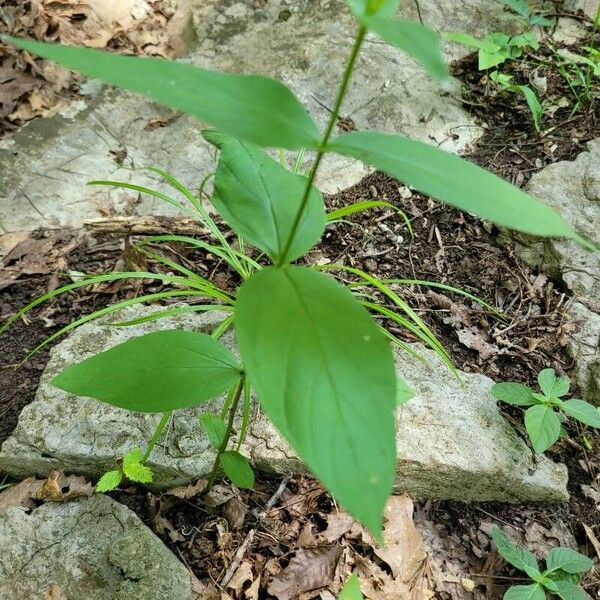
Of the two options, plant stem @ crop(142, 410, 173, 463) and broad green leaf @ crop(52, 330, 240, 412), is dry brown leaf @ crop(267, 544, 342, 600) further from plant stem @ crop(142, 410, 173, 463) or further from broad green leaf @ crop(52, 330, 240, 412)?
broad green leaf @ crop(52, 330, 240, 412)

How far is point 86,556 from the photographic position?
1.60m

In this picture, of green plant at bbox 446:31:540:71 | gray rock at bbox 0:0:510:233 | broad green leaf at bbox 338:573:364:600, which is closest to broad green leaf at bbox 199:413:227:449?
broad green leaf at bbox 338:573:364:600

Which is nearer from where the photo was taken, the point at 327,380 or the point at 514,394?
the point at 327,380

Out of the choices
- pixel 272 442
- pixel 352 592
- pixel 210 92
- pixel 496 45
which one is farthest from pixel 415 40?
pixel 496 45

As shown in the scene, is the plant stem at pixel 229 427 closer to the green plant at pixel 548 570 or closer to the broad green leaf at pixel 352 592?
the broad green leaf at pixel 352 592

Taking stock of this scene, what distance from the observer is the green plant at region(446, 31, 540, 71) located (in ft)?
9.81

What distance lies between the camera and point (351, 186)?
2.85 metres

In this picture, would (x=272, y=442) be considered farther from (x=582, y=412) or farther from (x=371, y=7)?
(x=371, y=7)

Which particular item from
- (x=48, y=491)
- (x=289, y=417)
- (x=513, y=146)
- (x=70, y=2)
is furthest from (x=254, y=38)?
(x=289, y=417)

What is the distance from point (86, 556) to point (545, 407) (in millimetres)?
1498

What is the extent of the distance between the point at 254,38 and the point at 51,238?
1.72 m

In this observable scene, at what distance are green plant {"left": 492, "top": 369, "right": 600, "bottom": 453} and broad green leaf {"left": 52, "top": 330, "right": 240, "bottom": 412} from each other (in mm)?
1129

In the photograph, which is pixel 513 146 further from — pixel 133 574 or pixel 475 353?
pixel 133 574

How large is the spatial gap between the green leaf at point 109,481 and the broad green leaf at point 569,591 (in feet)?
4.37
